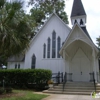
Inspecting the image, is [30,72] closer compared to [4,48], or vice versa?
[4,48]

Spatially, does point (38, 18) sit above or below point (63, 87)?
above

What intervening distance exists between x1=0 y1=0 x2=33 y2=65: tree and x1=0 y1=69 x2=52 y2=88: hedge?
5.16 metres

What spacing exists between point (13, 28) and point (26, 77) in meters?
6.80

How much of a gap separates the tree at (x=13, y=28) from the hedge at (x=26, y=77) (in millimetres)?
5165

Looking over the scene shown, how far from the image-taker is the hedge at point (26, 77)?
15.2 meters

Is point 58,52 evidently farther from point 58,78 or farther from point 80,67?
point 58,78

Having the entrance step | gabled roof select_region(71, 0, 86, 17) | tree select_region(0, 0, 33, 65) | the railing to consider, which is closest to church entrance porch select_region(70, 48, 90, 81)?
the railing

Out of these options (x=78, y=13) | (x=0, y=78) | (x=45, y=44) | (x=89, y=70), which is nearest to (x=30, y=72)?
(x=0, y=78)

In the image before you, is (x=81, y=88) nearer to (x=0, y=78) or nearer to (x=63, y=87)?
(x=63, y=87)

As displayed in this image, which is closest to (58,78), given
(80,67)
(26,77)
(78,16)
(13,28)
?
(80,67)

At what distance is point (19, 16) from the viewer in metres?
10.7

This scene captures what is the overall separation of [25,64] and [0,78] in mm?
4287

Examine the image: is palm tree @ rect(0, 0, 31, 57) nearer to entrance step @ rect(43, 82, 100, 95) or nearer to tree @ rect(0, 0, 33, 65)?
tree @ rect(0, 0, 33, 65)

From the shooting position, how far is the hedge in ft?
49.8
